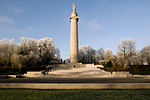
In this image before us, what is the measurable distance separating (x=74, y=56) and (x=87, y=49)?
40.6 meters

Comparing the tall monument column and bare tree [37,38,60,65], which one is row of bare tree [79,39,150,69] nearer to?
the tall monument column

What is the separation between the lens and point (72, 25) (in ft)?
152

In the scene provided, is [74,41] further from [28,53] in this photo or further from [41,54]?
[28,53]

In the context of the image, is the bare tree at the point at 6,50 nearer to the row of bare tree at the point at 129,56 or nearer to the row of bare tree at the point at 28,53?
the row of bare tree at the point at 28,53

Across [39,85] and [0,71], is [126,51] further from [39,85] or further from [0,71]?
[39,85]

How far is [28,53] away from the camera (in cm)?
4875

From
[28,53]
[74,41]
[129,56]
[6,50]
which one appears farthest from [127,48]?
[6,50]

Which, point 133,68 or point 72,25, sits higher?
point 72,25

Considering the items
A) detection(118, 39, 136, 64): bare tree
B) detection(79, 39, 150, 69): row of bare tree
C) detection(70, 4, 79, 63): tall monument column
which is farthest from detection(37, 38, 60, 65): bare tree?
detection(118, 39, 136, 64): bare tree

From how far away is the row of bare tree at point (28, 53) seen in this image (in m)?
36.1

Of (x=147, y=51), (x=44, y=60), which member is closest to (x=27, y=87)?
(x=44, y=60)

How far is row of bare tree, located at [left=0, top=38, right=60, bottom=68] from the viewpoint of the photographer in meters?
36.1

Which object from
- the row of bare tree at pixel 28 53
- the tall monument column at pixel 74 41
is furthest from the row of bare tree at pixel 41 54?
the tall monument column at pixel 74 41

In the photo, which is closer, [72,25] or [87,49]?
[72,25]
